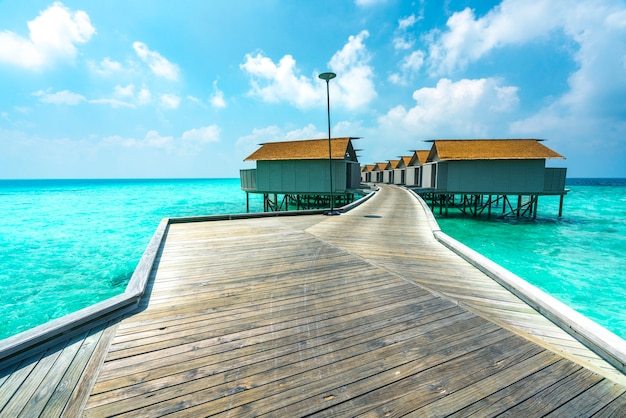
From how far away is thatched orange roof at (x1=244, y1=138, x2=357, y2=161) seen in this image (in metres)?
24.4

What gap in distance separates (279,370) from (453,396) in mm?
1502

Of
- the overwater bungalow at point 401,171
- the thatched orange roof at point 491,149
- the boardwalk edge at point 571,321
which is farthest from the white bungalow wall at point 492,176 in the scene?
the boardwalk edge at point 571,321

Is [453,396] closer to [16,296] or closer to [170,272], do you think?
[170,272]

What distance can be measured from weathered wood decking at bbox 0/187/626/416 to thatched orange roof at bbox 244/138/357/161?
20121 millimetres

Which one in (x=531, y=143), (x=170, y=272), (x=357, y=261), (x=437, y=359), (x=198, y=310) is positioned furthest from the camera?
(x=531, y=143)

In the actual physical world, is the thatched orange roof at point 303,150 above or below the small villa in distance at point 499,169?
above

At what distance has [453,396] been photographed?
93.0 inches

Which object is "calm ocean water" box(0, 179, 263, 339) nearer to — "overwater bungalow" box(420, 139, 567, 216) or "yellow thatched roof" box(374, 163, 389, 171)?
"overwater bungalow" box(420, 139, 567, 216)

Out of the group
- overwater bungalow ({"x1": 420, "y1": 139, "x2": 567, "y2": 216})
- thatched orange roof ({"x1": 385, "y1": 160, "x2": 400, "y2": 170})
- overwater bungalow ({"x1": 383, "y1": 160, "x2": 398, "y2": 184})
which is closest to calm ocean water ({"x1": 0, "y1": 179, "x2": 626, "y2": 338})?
overwater bungalow ({"x1": 420, "y1": 139, "x2": 567, "y2": 216})

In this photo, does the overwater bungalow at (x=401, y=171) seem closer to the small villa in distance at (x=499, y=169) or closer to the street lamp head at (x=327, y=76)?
the small villa in distance at (x=499, y=169)

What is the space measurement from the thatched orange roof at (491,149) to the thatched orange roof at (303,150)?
873 cm

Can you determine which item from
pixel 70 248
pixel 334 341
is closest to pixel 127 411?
pixel 334 341

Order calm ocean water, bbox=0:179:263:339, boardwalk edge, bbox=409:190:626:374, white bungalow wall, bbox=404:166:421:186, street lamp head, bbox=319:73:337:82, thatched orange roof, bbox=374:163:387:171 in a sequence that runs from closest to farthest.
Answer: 1. boardwalk edge, bbox=409:190:626:374
2. calm ocean water, bbox=0:179:263:339
3. street lamp head, bbox=319:73:337:82
4. white bungalow wall, bbox=404:166:421:186
5. thatched orange roof, bbox=374:163:387:171

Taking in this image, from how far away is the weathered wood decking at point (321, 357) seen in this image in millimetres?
2285
